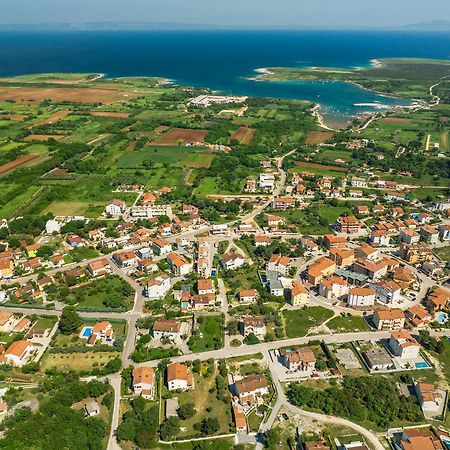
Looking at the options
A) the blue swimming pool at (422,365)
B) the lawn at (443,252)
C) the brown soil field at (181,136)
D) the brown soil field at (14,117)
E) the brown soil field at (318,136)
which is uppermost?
the brown soil field at (14,117)

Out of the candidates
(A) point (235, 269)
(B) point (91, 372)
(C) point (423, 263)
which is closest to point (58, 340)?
(B) point (91, 372)

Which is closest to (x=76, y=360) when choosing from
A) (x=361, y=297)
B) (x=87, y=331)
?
(x=87, y=331)

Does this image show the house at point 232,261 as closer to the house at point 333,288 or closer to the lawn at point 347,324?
the house at point 333,288

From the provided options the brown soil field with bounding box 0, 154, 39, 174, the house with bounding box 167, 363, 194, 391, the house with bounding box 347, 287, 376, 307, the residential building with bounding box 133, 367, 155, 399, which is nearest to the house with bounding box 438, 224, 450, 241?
the house with bounding box 347, 287, 376, 307

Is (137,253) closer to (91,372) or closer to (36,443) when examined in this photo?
(91,372)

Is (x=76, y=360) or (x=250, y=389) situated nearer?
(x=250, y=389)

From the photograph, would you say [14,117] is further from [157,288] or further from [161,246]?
[157,288]

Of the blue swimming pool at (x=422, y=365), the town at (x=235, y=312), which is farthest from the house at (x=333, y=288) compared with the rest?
the blue swimming pool at (x=422, y=365)
